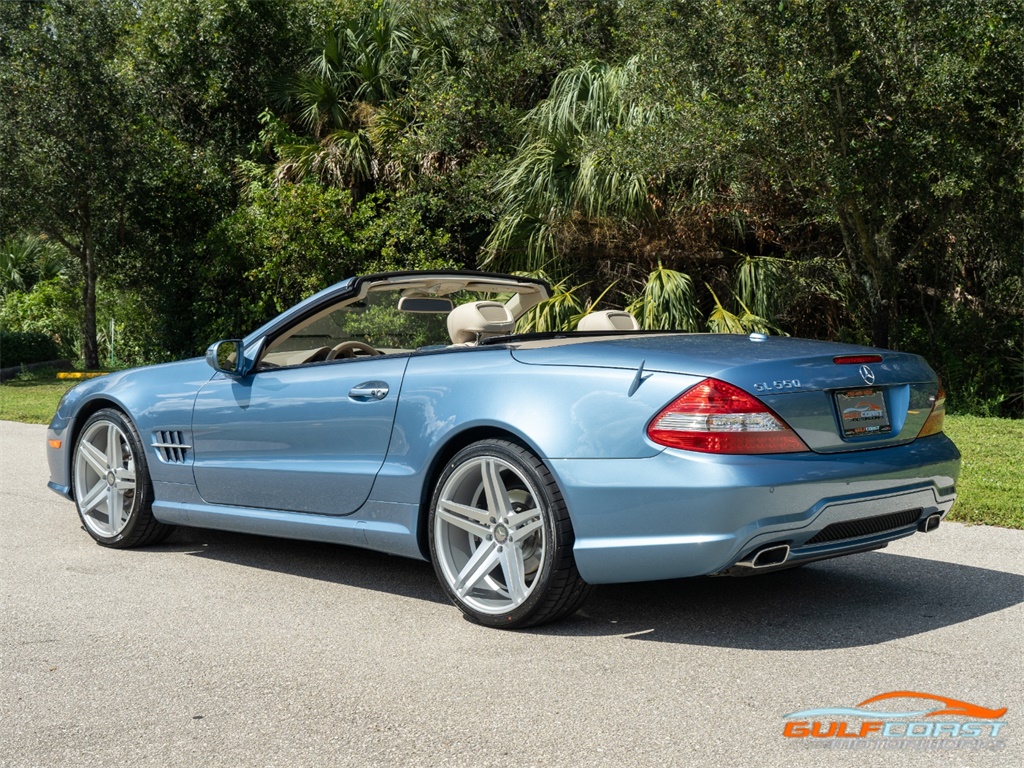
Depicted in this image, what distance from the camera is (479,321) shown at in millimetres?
5500

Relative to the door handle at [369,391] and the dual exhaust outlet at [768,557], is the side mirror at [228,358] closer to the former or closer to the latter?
the door handle at [369,391]

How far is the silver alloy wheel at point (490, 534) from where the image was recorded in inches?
180

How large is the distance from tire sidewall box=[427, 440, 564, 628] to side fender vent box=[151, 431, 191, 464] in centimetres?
177

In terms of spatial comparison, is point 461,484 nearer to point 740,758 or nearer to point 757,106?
point 740,758

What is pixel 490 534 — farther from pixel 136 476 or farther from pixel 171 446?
pixel 136 476

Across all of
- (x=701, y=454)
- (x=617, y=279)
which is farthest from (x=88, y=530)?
(x=617, y=279)

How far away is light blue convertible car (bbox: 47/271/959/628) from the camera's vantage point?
4227 mm

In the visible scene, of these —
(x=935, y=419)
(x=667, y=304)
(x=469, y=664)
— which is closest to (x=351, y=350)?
(x=469, y=664)

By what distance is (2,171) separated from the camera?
19.5 metres

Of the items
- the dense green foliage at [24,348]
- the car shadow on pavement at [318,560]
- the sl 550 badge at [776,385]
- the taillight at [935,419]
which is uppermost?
the sl 550 badge at [776,385]

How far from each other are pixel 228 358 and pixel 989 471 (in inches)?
220

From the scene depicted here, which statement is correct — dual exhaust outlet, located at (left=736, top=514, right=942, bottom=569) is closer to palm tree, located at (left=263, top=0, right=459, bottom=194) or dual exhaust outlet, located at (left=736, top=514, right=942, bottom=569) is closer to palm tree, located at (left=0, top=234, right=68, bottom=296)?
palm tree, located at (left=263, top=0, right=459, bottom=194)

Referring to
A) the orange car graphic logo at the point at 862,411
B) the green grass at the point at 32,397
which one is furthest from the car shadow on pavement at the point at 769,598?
the green grass at the point at 32,397

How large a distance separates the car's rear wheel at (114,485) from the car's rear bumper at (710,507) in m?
2.83
